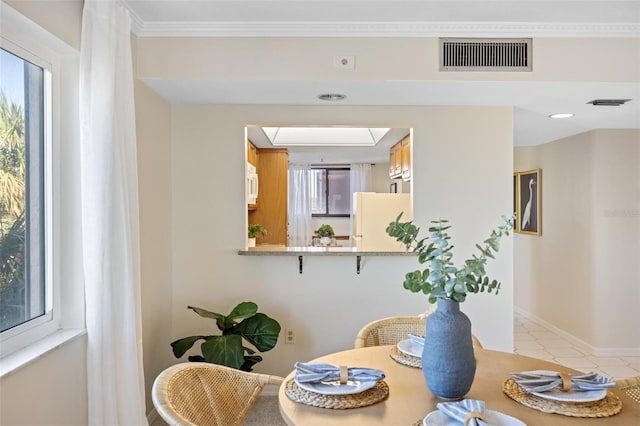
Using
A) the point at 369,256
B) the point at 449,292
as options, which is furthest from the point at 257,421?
the point at 449,292

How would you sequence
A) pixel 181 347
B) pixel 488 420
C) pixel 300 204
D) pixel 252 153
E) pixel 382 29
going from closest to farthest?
1. pixel 488 420
2. pixel 382 29
3. pixel 181 347
4. pixel 252 153
5. pixel 300 204

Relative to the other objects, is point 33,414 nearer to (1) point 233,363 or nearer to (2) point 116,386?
(2) point 116,386

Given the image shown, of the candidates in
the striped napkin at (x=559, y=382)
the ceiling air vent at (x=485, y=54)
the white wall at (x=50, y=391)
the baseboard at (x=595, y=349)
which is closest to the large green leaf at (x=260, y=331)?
the white wall at (x=50, y=391)

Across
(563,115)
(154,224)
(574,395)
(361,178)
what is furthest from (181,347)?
(361,178)

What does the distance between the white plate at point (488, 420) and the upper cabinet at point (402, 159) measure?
2.90 metres

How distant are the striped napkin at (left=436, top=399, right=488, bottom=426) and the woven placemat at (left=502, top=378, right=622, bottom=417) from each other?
8.8 inches

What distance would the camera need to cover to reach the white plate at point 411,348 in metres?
1.80

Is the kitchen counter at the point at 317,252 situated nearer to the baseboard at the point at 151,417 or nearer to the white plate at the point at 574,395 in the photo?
the baseboard at the point at 151,417

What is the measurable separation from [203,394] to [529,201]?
194 inches

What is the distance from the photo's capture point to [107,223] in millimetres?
1975

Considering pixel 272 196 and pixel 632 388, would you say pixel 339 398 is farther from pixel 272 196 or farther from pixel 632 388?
pixel 272 196

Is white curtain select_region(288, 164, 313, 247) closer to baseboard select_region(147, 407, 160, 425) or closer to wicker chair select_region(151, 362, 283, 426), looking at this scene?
baseboard select_region(147, 407, 160, 425)

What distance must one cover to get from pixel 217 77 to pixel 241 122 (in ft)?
2.22

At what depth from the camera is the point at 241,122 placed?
3244mm
